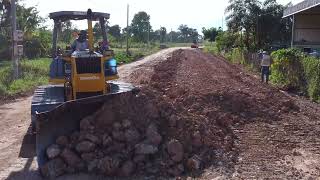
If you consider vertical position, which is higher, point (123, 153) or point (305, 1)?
point (305, 1)

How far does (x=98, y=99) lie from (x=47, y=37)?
35014mm

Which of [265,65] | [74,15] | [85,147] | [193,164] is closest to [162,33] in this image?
[265,65]

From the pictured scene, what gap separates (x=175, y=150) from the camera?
24.5ft

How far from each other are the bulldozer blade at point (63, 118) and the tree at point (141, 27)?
83.4 metres

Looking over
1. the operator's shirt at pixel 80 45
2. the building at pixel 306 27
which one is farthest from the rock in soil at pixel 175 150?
the building at pixel 306 27

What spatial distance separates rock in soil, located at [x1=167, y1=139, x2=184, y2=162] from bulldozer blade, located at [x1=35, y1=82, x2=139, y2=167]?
54.7 inches

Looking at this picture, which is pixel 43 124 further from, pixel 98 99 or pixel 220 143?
pixel 220 143

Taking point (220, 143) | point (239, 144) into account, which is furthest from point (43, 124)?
point (239, 144)

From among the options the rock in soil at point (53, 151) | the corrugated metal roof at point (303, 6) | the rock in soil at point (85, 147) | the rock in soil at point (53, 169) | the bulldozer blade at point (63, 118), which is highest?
the corrugated metal roof at point (303, 6)

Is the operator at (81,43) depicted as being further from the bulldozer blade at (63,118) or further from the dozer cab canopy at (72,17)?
the bulldozer blade at (63,118)

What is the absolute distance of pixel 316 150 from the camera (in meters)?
8.73

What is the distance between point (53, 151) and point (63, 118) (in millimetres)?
699

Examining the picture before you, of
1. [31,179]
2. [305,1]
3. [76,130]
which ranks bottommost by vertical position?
[31,179]

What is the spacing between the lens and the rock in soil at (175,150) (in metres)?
7.42
